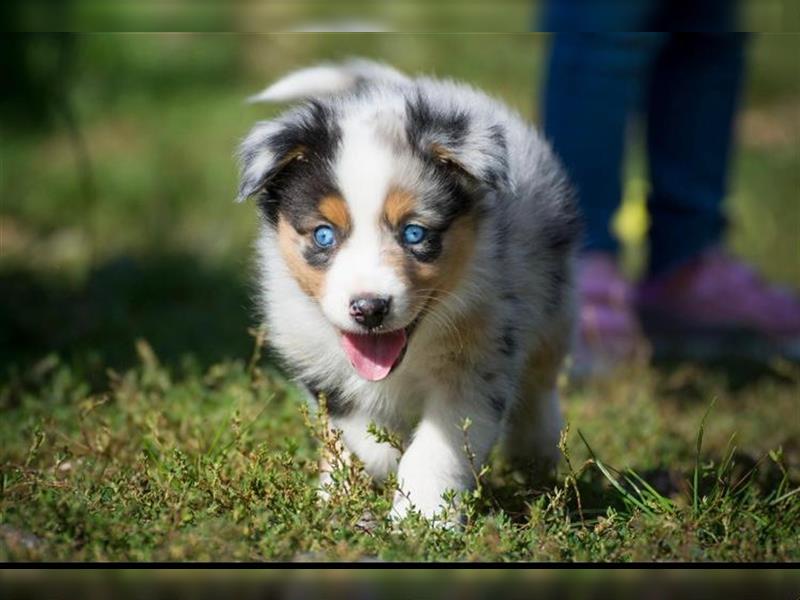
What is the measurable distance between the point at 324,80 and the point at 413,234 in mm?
880

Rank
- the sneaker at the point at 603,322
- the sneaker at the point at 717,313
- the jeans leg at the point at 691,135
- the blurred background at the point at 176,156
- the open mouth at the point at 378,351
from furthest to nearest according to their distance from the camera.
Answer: the sneaker at the point at 717,313
the jeans leg at the point at 691,135
the sneaker at the point at 603,322
the blurred background at the point at 176,156
the open mouth at the point at 378,351

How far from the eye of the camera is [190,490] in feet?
10.6

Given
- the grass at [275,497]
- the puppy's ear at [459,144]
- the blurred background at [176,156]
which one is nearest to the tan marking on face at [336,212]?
the puppy's ear at [459,144]

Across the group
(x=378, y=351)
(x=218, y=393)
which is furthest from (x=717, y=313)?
(x=378, y=351)

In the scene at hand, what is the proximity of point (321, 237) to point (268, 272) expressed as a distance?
1.43 ft

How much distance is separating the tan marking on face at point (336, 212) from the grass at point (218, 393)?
53cm

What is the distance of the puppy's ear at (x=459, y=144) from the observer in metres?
3.27

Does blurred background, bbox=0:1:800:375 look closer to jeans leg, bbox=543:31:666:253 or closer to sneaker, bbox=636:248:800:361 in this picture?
jeans leg, bbox=543:31:666:253

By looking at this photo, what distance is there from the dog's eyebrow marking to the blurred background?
1.01 meters

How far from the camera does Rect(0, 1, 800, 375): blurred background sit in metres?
4.89

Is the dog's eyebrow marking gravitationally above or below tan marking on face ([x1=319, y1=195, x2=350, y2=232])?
above

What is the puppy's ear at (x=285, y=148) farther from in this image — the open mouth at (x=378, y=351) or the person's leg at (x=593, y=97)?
the person's leg at (x=593, y=97)

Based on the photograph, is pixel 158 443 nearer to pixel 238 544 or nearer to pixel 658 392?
pixel 238 544

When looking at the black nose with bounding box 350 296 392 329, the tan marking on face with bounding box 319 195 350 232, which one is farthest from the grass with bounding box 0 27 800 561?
the tan marking on face with bounding box 319 195 350 232
